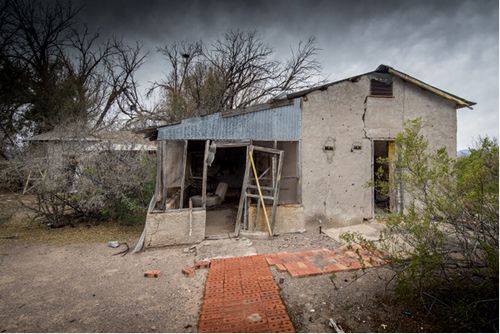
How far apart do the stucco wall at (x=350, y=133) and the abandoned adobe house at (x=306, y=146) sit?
29mm

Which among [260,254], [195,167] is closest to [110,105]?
[195,167]

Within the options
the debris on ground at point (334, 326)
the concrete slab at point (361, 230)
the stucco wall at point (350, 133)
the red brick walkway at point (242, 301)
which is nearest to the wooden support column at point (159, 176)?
the red brick walkway at point (242, 301)

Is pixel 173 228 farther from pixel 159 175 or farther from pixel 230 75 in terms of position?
pixel 230 75

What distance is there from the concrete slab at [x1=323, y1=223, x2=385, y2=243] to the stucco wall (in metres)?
0.21

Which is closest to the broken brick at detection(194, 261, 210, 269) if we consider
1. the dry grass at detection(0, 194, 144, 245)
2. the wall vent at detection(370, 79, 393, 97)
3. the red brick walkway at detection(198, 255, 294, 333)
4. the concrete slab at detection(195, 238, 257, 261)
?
the red brick walkway at detection(198, 255, 294, 333)

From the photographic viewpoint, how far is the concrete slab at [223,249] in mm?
5363

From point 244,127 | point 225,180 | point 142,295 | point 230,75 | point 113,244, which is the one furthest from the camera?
point 230,75

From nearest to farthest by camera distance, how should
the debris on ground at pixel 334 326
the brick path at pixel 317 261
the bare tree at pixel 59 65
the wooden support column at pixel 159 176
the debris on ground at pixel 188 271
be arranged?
the debris on ground at pixel 334 326 < the brick path at pixel 317 261 < the debris on ground at pixel 188 271 < the wooden support column at pixel 159 176 < the bare tree at pixel 59 65

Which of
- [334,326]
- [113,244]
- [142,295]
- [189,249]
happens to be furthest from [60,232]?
[334,326]

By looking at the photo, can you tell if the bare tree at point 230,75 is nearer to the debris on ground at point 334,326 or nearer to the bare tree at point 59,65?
the bare tree at point 59,65

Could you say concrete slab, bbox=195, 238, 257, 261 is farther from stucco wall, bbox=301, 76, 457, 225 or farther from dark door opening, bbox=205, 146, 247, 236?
dark door opening, bbox=205, 146, 247, 236

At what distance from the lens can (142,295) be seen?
12.7 feet

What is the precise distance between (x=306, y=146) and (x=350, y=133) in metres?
1.47

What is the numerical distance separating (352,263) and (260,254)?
190 cm
